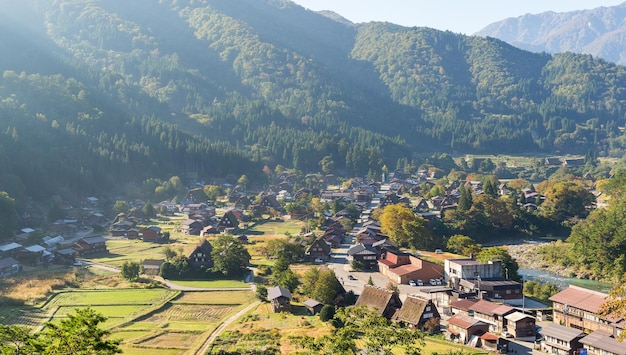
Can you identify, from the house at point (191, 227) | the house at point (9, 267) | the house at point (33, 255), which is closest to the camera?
the house at point (9, 267)

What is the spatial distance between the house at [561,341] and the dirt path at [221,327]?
17.0 metres

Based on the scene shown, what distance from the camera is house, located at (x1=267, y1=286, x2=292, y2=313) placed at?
3413cm

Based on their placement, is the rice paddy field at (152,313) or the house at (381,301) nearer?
the rice paddy field at (152,313)

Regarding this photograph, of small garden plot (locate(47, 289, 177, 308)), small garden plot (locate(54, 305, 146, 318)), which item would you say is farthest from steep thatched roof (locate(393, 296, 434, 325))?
small garden plot (locate(54, 305, 146, 318))

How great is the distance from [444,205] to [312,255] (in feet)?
101

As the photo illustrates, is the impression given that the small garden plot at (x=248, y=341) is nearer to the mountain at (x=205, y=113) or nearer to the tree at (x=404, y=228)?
the tree at (x=404, y=228)

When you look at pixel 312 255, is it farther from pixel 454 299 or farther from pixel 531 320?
pixel 531 320

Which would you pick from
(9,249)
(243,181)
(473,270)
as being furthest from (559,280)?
(243,181)

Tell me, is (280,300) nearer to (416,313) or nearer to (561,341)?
(416,313)

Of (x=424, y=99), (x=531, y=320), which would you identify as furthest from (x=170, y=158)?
(x=424, y=99)

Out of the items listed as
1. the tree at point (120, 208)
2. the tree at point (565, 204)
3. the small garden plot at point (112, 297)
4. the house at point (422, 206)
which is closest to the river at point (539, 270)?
the tree at point (565, 204)

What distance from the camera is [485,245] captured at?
63438 mm

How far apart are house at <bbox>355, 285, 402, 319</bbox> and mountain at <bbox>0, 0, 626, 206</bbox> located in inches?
1877

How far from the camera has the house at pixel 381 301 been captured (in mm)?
32625
